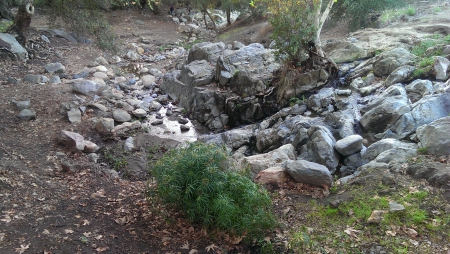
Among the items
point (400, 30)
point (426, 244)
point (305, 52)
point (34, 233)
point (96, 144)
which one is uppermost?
point (400, 30)

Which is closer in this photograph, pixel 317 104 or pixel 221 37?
pixel 317 104

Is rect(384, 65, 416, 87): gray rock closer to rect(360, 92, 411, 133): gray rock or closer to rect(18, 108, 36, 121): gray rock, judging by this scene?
rect(360, 92, 411, 133): gray rock

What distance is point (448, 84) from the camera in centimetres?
980

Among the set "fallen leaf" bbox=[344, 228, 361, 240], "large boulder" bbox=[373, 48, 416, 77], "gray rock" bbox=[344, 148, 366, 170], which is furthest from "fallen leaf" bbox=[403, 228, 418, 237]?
"large boulder" bbox=[373, 48, 416, 77]

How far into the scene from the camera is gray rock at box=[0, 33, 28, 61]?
1466cm

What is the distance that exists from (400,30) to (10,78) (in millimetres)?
15769

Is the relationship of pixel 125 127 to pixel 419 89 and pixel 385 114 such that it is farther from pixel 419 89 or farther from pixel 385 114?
pixel 419 89

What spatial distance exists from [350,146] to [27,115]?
906 centimetres

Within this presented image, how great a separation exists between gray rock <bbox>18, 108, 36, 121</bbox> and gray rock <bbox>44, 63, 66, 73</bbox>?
16.0ft

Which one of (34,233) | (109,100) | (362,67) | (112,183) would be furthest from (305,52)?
(34,233)

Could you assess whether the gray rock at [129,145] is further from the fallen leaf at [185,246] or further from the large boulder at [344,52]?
the large boulder at [344,52]

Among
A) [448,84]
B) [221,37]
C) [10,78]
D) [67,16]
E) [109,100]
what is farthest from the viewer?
[221,37]

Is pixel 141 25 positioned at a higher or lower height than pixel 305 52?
lower

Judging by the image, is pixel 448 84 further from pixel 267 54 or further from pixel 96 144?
pixel 96 144
